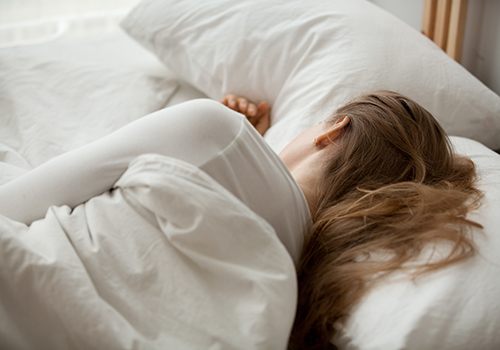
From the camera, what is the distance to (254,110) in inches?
58.5

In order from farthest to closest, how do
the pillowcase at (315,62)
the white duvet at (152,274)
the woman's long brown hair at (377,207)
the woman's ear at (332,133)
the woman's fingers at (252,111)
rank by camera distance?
the woman's fingers at (252,111)
the pillowcase at (315,62)
the woman's ear at (332,133)
the woman's long brown hair at (377,207)
the white duvet at (152,274)

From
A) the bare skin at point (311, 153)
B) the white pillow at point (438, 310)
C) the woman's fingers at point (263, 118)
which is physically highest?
the bare skin at point (311, 153)

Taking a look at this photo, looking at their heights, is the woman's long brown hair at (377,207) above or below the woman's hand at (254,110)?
above

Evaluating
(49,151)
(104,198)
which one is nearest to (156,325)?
(104,198)

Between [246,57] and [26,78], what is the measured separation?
1.88ft

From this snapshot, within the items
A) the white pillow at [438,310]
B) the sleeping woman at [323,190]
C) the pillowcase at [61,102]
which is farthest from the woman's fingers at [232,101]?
the white pillow at [438,310]

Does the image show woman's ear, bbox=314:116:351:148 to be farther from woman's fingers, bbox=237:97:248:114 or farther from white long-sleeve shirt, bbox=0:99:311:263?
woman's fingers, bbox=237:97:248:114

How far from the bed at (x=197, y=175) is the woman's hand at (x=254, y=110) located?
0.03m

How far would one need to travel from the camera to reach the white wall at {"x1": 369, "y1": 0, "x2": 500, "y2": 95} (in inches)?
59.7

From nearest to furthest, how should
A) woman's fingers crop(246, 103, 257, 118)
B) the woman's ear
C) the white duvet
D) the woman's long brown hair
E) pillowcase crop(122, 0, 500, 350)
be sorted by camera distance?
1. the white duvet
2. the woman's long brown hair
3. the woman's ear
4. pillowcase crop(122, 0, 500, 350)
5. woman's fingers crop(246, 103, 257, 118)

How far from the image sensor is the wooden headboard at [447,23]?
5.08ft

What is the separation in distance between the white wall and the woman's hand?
58cm

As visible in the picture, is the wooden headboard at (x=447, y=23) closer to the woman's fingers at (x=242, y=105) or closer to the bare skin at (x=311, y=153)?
the woman's fingers at (x=242, y=105)

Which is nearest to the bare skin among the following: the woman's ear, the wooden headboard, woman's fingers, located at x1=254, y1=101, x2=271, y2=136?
the woman's ear
